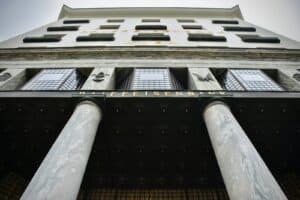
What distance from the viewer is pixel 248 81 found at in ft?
35.5

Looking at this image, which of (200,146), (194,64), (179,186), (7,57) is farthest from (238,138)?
(7,57)

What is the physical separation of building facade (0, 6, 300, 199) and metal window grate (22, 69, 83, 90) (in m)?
0.07

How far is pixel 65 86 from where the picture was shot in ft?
35.4

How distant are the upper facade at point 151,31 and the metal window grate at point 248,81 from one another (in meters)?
3.17

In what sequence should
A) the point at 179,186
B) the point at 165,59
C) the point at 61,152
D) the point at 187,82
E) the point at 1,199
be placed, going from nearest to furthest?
1. the point at 61,152
2. the point at 1,199
3. the point at 179,186
4. the point at 187,82
5. the point at 165,59

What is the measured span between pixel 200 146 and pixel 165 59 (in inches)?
219

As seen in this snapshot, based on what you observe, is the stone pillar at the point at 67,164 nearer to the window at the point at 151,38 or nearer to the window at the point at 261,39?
the window at the point at 151,38

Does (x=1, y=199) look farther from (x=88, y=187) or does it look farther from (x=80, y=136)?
(x=80, y=136)

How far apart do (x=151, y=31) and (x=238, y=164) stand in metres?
15.5

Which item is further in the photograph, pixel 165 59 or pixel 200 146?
pixel 165 59

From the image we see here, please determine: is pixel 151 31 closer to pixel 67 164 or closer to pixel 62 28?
pixel 62 28

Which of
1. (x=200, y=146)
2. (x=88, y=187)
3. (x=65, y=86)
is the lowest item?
(x=88, y=187)

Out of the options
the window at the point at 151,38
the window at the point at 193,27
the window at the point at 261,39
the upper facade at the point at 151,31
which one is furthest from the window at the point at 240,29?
the window at the point at 151,38

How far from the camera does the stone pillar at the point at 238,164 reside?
15.7ft
